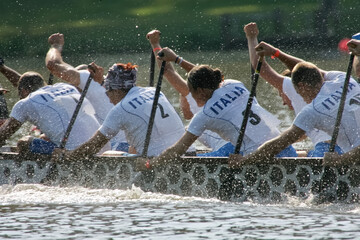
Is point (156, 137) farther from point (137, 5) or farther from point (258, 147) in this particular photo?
point (137, 5)

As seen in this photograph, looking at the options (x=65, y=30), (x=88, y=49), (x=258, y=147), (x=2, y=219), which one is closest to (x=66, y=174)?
(x=2, y=219)

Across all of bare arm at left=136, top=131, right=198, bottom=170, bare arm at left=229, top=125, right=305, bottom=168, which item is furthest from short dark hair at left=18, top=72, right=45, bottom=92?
bare arm at left=229, top=125, right=305, bottom=168

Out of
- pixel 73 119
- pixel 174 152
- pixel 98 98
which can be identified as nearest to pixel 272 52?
pixel 174 152

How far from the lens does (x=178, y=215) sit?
7047 millimetres

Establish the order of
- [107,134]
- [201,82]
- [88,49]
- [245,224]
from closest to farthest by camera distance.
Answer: [245,224] → [201,82] → [107,134] → [88,49]

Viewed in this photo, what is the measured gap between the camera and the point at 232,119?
7.59 meters

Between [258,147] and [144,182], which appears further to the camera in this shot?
[144,182]

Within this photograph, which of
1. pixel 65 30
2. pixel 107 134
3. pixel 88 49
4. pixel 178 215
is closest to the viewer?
pixel 178 215

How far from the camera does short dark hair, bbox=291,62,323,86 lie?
23.5 ft

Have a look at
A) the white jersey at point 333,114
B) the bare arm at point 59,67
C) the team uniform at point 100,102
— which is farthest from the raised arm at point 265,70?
the bare arm at point 59,67

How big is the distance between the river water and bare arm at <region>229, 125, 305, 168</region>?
1.26 feet

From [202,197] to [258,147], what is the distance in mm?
719

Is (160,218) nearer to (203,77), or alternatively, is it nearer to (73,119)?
(203,77)

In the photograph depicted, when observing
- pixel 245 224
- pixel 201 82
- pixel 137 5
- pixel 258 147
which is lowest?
pixel 245 224
